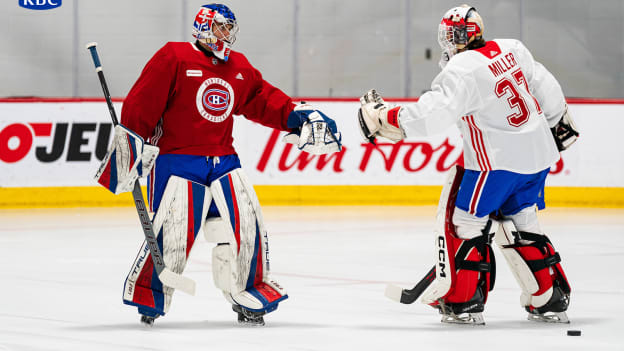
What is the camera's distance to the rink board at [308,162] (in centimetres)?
912

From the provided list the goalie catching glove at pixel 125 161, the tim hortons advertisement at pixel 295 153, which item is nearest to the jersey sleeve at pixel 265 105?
the goalie catching glove at pixel 125 161

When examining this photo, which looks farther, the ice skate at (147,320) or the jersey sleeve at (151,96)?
the ice skate at (147,320)

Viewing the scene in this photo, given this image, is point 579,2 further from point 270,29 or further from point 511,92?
point 511,92

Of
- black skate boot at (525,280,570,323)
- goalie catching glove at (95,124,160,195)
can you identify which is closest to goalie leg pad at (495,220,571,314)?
black skate boot at (525,280,570,323)

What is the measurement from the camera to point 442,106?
12.9 ft

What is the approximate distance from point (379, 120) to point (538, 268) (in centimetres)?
88

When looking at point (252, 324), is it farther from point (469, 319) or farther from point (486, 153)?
point (486, 153)

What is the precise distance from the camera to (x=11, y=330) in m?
4.12

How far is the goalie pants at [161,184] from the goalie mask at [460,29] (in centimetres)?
100

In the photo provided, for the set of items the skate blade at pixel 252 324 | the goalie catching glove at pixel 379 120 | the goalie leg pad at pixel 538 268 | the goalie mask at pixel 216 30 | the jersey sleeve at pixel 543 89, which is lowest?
the skate blade at pixel 252 324

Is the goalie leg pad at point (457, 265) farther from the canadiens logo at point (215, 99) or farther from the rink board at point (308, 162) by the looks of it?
the rink board at point (308, 162)

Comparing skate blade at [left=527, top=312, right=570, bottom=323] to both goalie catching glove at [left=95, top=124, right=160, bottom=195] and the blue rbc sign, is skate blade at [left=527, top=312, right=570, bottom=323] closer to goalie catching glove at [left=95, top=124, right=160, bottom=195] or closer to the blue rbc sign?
goalie catching glove at [left=95, top=124, right=160, bottom=195]

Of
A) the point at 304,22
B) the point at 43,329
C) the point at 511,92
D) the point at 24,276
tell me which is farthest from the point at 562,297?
the point at 304,22

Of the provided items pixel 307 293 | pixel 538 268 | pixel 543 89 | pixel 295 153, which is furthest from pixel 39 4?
pixel 538 268
